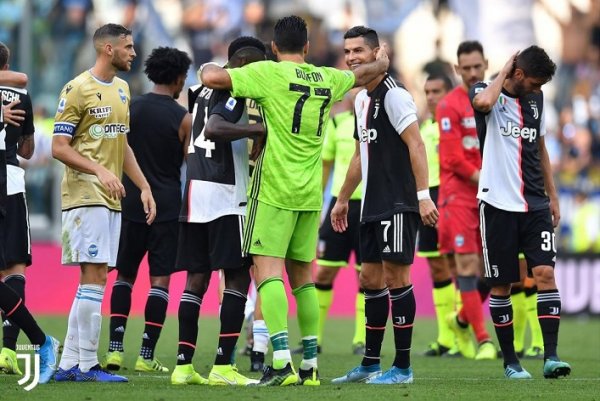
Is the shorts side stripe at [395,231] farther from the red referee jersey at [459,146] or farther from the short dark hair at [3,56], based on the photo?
the red referee jersey at [459,146]

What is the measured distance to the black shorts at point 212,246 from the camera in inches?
363

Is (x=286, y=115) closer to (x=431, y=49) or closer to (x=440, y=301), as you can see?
(x=440, y=301)

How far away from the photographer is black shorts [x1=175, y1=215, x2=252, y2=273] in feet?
30.2

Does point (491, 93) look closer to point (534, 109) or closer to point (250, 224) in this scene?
point (534, 109)

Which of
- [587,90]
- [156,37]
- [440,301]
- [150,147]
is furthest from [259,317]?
[587,90]

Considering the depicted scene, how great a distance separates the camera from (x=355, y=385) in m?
9.24

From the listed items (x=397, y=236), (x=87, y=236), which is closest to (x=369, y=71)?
(x=397, y=236)

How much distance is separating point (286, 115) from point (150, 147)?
8.10ft

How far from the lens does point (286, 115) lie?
8875 mm

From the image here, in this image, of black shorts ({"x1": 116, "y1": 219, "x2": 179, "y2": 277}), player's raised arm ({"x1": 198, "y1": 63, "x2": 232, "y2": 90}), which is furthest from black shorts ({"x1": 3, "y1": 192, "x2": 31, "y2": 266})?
player's raised arm ({"x1": 198, "y1": 63, "x2": 232, "y2": 90})

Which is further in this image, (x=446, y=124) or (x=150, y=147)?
(x=446, y=124)

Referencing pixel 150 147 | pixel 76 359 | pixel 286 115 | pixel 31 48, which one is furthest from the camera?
pixel 31 48

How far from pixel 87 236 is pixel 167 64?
224 cm

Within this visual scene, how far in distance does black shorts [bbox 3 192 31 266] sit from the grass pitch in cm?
117
